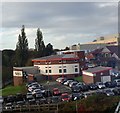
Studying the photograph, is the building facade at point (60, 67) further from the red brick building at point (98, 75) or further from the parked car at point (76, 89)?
the parked car at point (76, 89)

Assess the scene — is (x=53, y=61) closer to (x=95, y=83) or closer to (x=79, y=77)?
(x=79, y=77)

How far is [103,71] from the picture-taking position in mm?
5852

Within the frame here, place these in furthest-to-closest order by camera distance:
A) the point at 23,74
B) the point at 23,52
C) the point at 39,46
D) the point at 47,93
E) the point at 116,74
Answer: the point at 39,46 < the point at 23,52 < the point at 23,74 < the point at 116,74 < the point at 47,93

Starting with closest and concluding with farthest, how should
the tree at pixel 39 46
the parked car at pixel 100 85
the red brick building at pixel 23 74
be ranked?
1. the parked car at pixel 100 85
2. the red brick building at pixel 23 74
3. the tree at pixel 39 46

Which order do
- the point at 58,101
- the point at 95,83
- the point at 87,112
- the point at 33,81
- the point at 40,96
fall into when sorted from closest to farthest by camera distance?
1. the point at 87,112
2. the point at 58,101
3. the point at 40,96
4. the point at 95,83
5. the point at 33,81

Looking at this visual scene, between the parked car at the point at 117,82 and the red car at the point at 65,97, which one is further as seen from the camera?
the parked car at the point at 117,82

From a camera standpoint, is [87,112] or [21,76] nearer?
[87,112]

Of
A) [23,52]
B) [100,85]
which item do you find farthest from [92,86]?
[23,52]

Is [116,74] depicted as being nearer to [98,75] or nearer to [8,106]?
[98,75]

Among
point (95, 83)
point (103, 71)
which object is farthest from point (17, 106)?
point (103, 71)

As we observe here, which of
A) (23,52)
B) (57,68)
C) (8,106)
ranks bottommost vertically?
(8,106)

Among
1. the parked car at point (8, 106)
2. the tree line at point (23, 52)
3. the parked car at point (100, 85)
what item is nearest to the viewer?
the parked car at point (8, 106)

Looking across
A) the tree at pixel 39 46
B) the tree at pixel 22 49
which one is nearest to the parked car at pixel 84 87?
the tree at pixel 22 49

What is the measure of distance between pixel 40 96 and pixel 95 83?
53.1 inches
